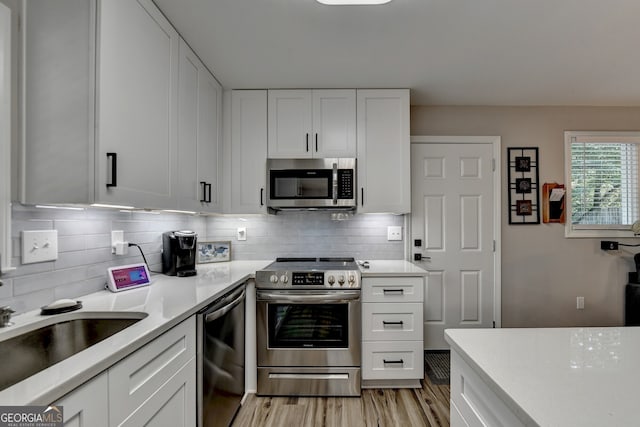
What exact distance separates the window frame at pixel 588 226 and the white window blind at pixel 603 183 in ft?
0.10

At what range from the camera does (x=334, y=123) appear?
254 centimetres

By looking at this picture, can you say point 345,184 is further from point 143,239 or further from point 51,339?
point 51,339

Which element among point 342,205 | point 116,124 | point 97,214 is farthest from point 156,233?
point 342,205

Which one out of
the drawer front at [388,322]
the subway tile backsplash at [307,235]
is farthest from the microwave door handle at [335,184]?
the drawer front at [388,322]

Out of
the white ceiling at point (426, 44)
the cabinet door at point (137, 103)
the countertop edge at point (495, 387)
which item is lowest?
the countertop edge at point (495, 387)

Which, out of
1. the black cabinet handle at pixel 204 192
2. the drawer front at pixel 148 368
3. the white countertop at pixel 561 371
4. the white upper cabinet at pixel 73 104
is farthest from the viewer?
the black cabinet handle at pixel 204 192

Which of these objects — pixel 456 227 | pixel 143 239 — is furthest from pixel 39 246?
pixel 456 227

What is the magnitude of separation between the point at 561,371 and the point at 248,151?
237 centimetres

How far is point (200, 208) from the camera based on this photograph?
2.13 metres

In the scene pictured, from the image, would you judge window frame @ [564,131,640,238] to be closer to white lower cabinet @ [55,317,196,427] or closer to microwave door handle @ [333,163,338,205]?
microwave door handle @ [333,163,338,205]

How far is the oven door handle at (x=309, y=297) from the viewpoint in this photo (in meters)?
2.17

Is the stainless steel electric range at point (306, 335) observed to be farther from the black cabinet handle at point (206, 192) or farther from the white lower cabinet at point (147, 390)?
the white lower cabinet at point (147, 390)

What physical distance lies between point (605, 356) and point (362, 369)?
1675mm

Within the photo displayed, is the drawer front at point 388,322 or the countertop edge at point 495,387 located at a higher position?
the countertop edge at point 495,387
